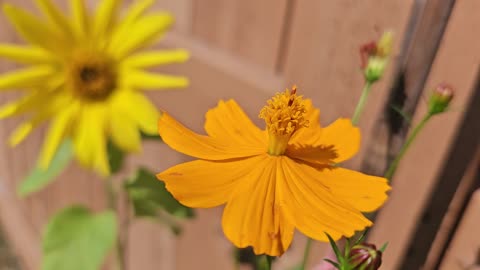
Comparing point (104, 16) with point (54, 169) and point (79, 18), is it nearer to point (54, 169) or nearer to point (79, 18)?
point (79, 18)

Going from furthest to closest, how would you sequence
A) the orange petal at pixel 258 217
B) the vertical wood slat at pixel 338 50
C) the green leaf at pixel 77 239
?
the green leaf at pixel 77 239, the vertical wood slat at pixel 338 50, the orange petal at pixel 258 217

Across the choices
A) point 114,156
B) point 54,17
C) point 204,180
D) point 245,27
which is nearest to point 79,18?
point 54,17

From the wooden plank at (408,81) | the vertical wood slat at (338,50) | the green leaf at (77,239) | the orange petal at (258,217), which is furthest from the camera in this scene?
the green leaf at (77,239)

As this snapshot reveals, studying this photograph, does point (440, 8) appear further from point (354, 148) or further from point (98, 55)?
point (98, 55)

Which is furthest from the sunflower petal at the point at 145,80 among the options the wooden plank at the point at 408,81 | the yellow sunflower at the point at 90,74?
the wooden plank at the point at 408,81

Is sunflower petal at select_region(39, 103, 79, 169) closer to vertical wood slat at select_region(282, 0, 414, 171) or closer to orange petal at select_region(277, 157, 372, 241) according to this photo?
vertical wood slat at select_region(282, 0, 414, 171)

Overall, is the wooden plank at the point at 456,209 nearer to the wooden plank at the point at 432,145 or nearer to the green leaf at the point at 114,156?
the wooden plank at the point at 432,145
